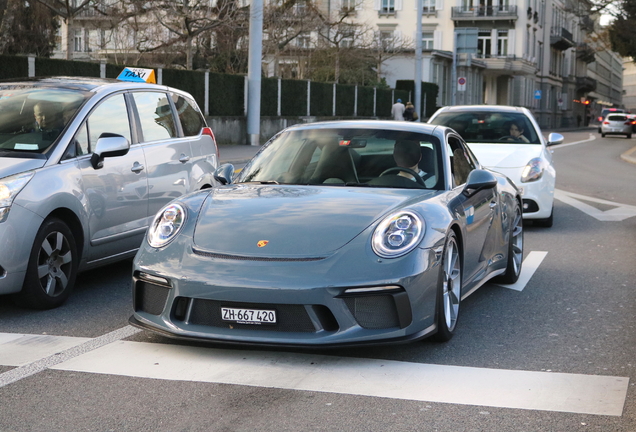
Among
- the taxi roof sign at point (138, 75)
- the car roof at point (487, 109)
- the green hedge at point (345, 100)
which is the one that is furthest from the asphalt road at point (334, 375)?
the green hedge at point (345, 100)

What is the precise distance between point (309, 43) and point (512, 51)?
100ft

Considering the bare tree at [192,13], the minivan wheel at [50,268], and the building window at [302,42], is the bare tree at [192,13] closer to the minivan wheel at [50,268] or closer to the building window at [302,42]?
the building window at [302,42]

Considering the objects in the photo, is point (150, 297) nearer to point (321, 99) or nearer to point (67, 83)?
→ point (67, 83)

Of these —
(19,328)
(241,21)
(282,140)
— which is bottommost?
(19,328)

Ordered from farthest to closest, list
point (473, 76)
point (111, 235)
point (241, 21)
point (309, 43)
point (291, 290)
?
point (473, 76) < point (309, 43) < point (241, 21) < point (111, 235) < point (291, 290)

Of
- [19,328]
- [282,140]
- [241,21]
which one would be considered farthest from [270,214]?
[241,21]

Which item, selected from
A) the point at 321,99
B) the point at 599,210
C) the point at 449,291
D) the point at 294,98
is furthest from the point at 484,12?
the point at 449,291

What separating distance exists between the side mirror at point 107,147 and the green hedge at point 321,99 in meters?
32.5

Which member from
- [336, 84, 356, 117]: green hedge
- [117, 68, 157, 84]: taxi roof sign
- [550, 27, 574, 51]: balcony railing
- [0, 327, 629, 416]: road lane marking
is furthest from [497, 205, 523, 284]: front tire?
[550, 27, 574, 51]: balcony railing

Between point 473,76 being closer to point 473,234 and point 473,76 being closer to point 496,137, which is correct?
point 496,137

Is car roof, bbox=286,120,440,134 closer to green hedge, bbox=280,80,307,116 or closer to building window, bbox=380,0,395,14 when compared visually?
green hedge, bbox=280,80,307,116

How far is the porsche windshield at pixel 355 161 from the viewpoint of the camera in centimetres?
622

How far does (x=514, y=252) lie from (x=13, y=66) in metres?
18.3

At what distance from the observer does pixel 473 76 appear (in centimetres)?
7775
